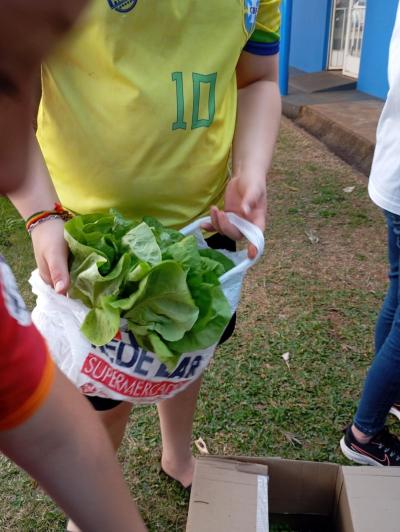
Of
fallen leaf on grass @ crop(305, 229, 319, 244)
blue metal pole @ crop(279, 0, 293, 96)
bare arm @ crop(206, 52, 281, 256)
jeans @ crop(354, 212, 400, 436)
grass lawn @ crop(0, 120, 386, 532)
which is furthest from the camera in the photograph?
blue metal pole @ crop(279, 0, 293, 96)

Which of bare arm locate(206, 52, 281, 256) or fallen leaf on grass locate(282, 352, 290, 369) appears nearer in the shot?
bare arm locate(206, 52, 281, 256)

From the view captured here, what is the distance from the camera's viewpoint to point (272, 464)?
122 centimetres

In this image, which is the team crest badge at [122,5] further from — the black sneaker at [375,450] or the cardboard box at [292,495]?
the black sneaker at [375,450]

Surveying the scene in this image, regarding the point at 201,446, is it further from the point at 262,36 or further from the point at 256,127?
the point at 262,36

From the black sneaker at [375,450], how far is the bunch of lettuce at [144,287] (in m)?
0.86

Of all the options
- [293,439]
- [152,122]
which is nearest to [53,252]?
[152,122]

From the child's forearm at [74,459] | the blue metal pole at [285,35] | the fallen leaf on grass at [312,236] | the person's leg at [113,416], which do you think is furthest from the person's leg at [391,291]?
the blue metal pole at [285,35]

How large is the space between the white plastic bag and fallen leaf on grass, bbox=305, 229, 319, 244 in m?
1.84

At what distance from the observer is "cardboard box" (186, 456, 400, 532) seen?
1.05 m

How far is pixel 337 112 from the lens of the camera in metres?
4.54

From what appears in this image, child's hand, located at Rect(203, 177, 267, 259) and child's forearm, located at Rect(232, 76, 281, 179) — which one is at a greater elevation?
child's forearm, located at Rect(232, 76, 281, 179)

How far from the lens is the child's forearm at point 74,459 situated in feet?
1.71

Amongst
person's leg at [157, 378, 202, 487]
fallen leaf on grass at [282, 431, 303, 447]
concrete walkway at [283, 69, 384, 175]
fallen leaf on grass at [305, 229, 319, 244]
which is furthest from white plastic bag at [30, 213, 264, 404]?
concrete walkway at [283, 69, 384, 175]

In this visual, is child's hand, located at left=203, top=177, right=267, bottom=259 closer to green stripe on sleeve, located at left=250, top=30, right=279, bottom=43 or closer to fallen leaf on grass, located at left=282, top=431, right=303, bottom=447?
green stripe on sleeve, located at left=250, top=30, right=279, bottom=43
